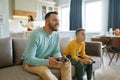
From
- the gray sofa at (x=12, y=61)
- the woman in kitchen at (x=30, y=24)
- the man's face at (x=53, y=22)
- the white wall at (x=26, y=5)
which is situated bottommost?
the gray sofa at (x=12, y=61)

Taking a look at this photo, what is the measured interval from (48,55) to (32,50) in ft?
1.06

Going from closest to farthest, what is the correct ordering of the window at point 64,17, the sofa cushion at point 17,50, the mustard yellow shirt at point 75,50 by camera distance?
the sofa cushion at point 17,50 < the mustard yellow shirt at point 75,50 < the window at point 64,17

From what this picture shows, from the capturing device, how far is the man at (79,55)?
7.16 feet

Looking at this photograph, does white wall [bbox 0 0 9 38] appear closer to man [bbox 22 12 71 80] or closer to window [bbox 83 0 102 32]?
man [bbox 22 12 71 80]

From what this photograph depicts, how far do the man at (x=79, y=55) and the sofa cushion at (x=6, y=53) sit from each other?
0.87m

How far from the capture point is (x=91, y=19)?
22.1 feet

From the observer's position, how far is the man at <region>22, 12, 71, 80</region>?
167 cm

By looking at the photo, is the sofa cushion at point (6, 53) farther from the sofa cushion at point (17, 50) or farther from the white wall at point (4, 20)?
the white wall at point (4, 20)

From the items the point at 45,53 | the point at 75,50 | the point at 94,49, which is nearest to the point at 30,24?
the point at 94,49

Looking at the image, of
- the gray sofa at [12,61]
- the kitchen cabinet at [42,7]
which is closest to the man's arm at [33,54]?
the gray sofa at [12,61]

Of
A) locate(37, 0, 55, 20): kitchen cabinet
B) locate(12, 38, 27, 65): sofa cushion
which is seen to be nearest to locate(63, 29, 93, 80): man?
locate(12, 38, 27, 65): sofa cushion

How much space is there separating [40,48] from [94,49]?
4.34 feet

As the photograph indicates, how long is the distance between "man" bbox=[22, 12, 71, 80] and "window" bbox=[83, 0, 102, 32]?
15.4ft

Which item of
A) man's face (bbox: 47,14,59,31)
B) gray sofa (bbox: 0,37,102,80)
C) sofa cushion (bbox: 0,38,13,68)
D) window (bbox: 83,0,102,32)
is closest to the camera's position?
gray sofa (bbox: 0,37,102,80)
